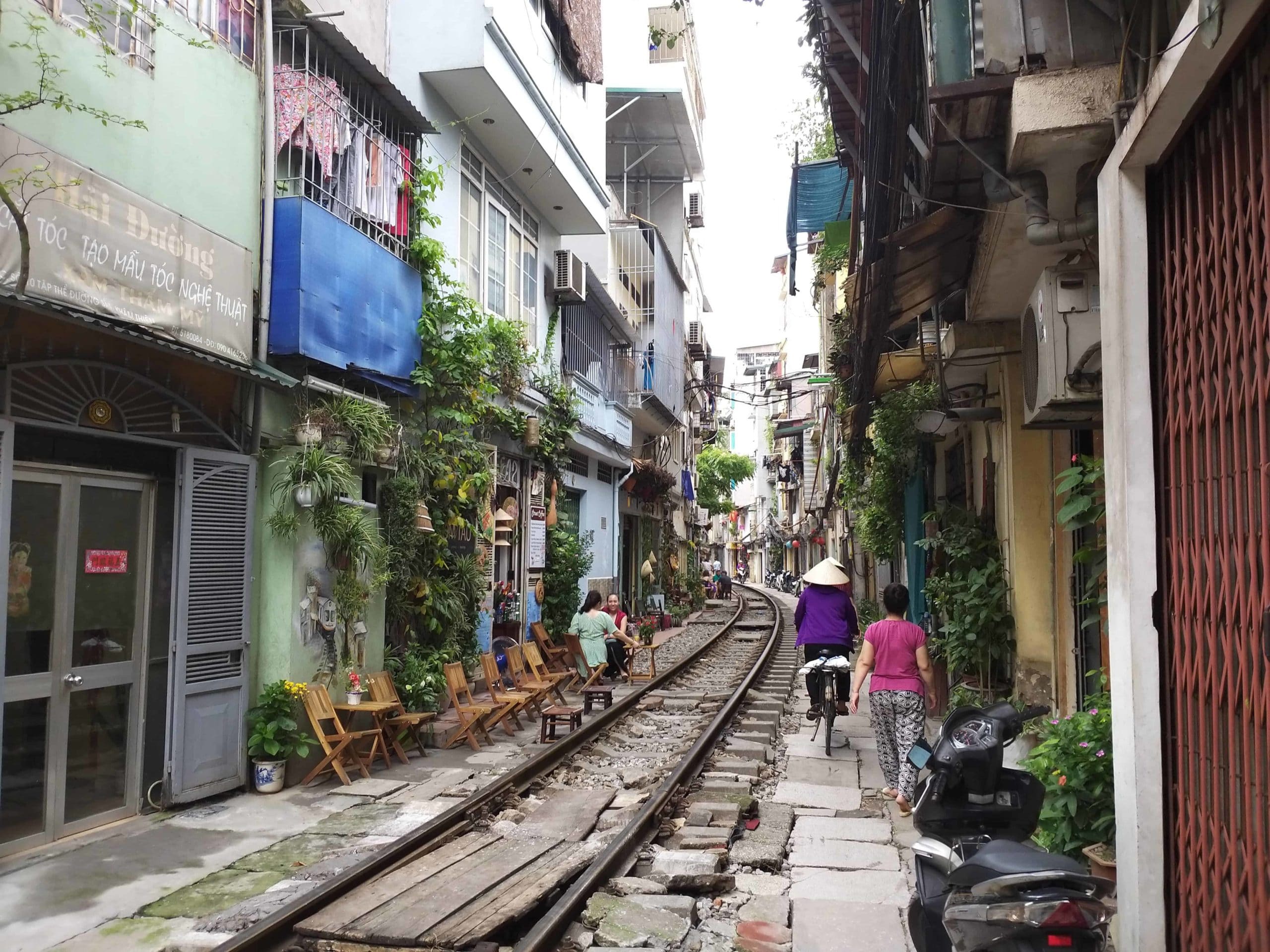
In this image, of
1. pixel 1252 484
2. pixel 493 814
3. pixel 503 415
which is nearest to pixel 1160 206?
pixel 1252 484

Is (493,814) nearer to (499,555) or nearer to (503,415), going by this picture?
(503,415)

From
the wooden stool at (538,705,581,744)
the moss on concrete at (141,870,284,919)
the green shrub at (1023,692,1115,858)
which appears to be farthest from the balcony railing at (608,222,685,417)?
the green shrub at (1023,692,1115,858)

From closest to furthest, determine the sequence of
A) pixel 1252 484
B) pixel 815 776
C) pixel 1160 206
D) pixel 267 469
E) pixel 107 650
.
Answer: pixel 1252 484 → pixel 1160 206 → pixel 107 650 → pixel 267 469 → pixel 815 776

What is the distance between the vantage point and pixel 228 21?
8117 millimetres

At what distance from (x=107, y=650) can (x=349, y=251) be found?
4118 mm

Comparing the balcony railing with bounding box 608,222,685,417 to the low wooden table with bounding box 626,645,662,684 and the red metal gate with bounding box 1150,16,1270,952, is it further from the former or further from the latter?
the red metal gate with bounding box 1150,16,1270,952

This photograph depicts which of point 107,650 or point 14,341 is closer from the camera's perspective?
point 14,341

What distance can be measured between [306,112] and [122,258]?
295cm

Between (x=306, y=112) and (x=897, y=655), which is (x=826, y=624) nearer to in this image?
(x=897, y=655)

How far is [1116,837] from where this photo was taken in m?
4.38

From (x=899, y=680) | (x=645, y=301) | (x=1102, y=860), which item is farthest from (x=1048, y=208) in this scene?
(x=645, y=301)

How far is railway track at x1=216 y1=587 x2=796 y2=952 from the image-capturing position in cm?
488

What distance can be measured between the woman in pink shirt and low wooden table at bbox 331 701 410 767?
4062 mm

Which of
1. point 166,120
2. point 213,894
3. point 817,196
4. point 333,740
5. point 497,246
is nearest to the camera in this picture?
point 213,894
